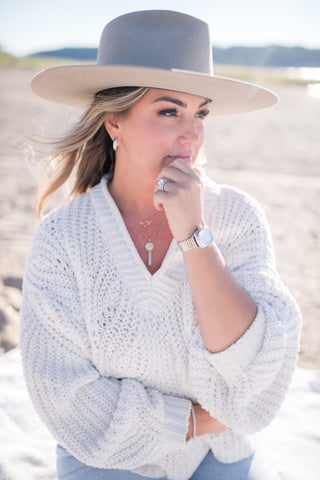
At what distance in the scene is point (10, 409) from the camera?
2.82 meters

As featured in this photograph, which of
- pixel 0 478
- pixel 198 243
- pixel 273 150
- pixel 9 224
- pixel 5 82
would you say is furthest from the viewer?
pixel 5 82

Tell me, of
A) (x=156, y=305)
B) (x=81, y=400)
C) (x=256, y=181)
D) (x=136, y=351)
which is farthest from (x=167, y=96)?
(x=256, y=181)

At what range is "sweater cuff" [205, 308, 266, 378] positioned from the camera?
174 centimetres

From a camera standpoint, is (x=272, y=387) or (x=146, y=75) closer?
(x=146, y=75)

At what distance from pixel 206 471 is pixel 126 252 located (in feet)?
3.34

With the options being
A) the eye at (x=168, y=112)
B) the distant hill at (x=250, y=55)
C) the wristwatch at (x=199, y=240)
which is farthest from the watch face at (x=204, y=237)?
the distant hill at (x=250, y=55)

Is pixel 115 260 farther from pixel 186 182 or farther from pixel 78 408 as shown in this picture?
pixel 78 408

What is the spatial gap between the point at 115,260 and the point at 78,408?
0.60m

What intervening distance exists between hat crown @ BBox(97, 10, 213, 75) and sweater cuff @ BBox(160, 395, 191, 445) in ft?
4.39

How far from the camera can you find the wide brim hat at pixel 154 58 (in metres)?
1.74

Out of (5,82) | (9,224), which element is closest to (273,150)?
(9,224)

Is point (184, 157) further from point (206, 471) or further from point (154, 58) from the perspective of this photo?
point (206, 471)

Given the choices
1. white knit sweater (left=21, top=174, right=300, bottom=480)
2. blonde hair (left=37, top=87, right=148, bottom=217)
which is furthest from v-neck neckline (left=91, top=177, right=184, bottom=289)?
blonde hair (left=37, top=87, right=148, bottom=217)

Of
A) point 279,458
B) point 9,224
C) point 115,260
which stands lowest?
point 9,224
